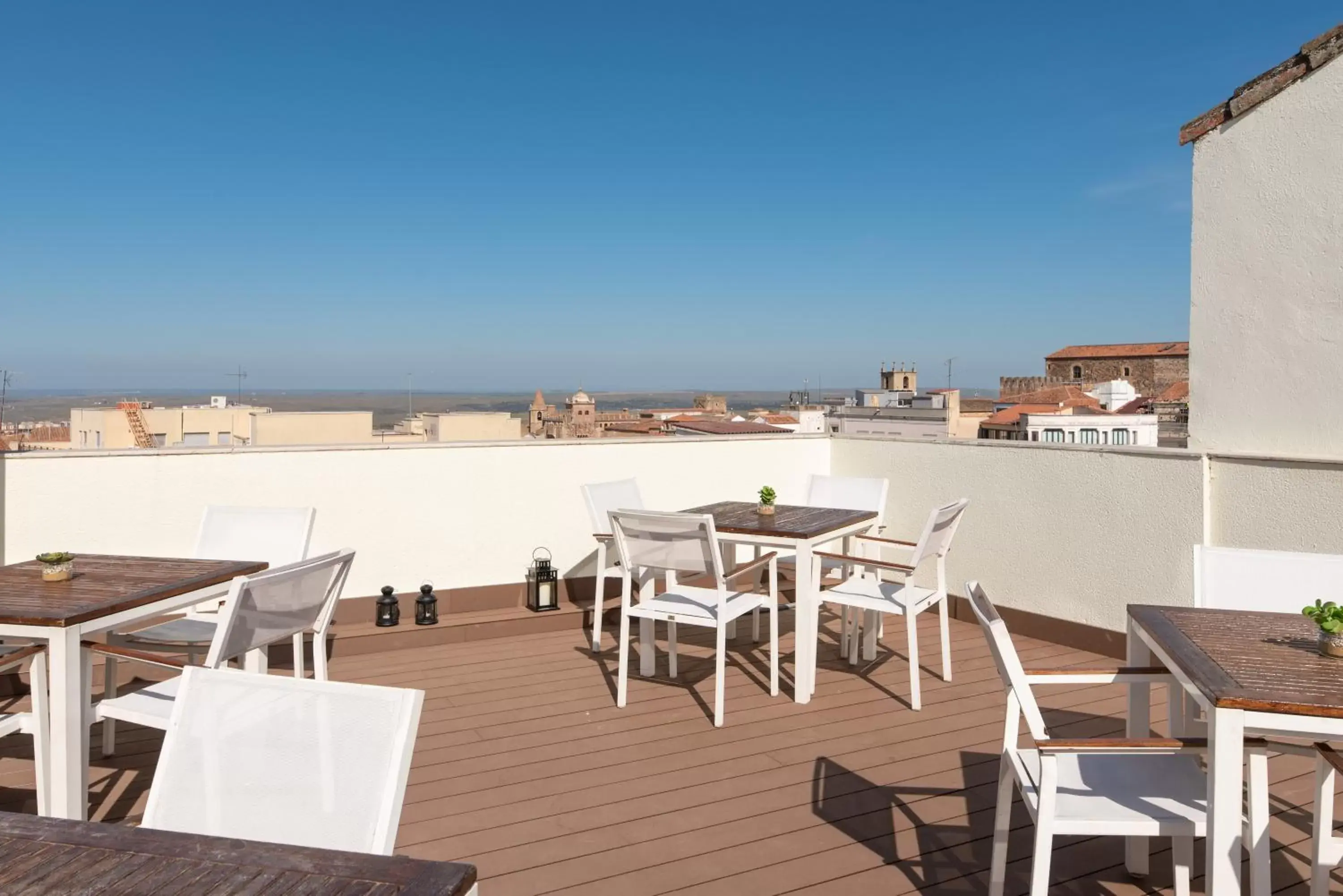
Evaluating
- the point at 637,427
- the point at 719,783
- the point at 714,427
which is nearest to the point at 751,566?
the point at 719,783

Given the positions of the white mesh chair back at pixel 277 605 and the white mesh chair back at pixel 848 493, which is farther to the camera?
the white mesh chair back at pixel 848 493

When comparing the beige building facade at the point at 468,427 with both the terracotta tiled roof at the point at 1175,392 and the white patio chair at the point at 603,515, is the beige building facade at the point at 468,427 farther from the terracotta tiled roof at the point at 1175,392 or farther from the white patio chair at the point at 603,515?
the terracotta tiled roof at the point at 1175,392

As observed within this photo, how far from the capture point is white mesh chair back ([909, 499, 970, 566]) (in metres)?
3.43

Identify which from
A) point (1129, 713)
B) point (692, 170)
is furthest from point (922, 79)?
point (1129, 713)

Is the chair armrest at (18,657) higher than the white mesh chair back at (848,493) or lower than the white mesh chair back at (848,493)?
lower

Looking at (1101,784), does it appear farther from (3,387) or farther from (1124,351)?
(1124,351)

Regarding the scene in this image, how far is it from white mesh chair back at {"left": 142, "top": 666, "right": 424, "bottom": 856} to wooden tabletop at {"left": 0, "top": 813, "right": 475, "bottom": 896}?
0.65ft

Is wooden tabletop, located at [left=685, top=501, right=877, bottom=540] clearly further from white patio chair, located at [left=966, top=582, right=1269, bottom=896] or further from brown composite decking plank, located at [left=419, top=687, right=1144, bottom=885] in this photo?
white patio chair, located at [left=966, top=582, right=1269, bottom=896]

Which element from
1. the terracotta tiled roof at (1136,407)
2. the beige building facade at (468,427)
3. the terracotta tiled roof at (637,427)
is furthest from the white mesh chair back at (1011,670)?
the terracotta tiled roof at (1136,407)

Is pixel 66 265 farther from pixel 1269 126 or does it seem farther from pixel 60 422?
pixel 1269 126

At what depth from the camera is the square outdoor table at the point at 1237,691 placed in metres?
1.49

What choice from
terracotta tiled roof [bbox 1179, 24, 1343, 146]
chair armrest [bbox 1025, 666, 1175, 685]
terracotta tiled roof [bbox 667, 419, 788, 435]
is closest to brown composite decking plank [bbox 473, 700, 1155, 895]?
chair armrest [bbox 1025, 666, 1175, 685]

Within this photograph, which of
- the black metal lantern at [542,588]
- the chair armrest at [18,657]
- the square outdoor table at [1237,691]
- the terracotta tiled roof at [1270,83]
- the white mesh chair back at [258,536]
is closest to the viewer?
the square outdoor table at [1237,691]

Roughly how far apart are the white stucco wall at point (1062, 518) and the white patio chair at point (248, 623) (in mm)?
3348
